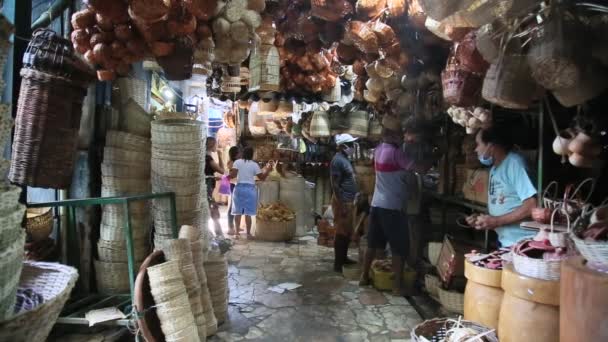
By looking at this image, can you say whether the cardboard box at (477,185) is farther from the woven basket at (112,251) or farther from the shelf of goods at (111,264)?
the woven basket at (112,251)

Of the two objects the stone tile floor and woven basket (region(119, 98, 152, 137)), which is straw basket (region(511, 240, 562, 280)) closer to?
the stone tile floor

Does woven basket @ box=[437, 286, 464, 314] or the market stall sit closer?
the market stall

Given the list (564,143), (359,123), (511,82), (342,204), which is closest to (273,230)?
(342,204)

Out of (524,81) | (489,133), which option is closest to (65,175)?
(524,81)

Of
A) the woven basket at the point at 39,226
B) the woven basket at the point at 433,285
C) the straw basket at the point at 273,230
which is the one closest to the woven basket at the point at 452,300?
the woven basket at the point at 433,285

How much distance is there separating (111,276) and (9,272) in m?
1.62

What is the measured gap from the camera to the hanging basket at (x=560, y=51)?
1.78 metres

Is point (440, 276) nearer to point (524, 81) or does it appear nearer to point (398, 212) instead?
point (398, 212)

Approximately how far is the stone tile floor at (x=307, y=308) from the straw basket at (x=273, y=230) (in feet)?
4.88

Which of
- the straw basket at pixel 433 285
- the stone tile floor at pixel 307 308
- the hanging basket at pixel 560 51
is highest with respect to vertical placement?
the hanging basket at pixel 560 51

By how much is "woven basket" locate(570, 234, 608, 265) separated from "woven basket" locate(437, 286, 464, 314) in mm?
1934

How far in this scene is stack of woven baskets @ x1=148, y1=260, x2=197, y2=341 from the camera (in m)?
2.80

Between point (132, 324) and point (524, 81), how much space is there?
9.72 feet

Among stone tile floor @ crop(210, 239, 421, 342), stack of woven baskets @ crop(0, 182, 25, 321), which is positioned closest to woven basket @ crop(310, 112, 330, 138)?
stone tile floor @ crop(210, 239, 421, 342)
